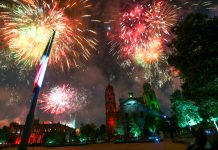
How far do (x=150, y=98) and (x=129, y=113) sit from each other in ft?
69.7

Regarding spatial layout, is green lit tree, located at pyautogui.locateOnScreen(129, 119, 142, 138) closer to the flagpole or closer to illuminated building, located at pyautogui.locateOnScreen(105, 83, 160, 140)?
illuminated building, located at pyautogui.locateOnScreen(105, 83, 160, 140)

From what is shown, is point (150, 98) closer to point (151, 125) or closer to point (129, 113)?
point (129, 113)

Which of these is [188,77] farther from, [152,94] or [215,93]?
[152,94]


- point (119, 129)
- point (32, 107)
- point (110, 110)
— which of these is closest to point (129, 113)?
point (119, 129)

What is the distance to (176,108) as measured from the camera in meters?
45.7

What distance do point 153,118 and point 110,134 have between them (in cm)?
2611

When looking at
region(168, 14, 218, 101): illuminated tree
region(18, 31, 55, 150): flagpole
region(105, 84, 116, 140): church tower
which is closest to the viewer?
region(18, 31, 55, 150): flagpole

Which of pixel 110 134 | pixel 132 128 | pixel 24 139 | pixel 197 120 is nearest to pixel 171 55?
pixel 24 139

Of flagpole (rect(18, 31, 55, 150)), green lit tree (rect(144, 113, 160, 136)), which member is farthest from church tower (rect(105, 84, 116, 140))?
flagpole (rect(18, 31, 55, 150))

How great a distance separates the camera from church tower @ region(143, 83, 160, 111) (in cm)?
10288

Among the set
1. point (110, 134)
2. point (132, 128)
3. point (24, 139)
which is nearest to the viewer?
point (24, 139)

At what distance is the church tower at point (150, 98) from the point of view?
338ft

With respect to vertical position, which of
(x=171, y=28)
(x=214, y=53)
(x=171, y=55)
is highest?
(x=171, y=28)

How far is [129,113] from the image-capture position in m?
89.9
